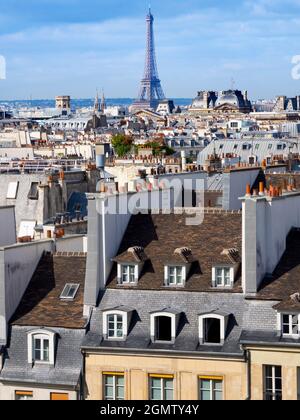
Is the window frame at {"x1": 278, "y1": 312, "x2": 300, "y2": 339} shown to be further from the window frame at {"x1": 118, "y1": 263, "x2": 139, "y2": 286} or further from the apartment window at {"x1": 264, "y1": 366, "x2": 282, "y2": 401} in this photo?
the window frame at {"x1": 118, "y1": 263, "x2": 139, "y2": 286}

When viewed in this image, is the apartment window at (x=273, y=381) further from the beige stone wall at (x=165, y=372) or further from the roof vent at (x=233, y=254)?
the roof vent at (x=233, y=254)

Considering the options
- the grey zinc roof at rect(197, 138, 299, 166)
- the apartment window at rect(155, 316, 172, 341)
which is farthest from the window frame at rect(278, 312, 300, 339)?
the grey zinc roof at rect(197, 138, 299, 166)

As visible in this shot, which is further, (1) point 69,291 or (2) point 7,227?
(2) point 7,227

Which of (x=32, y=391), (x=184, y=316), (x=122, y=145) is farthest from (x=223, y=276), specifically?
(x=122, y=145)

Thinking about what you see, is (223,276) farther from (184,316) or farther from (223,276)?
(184,316)
